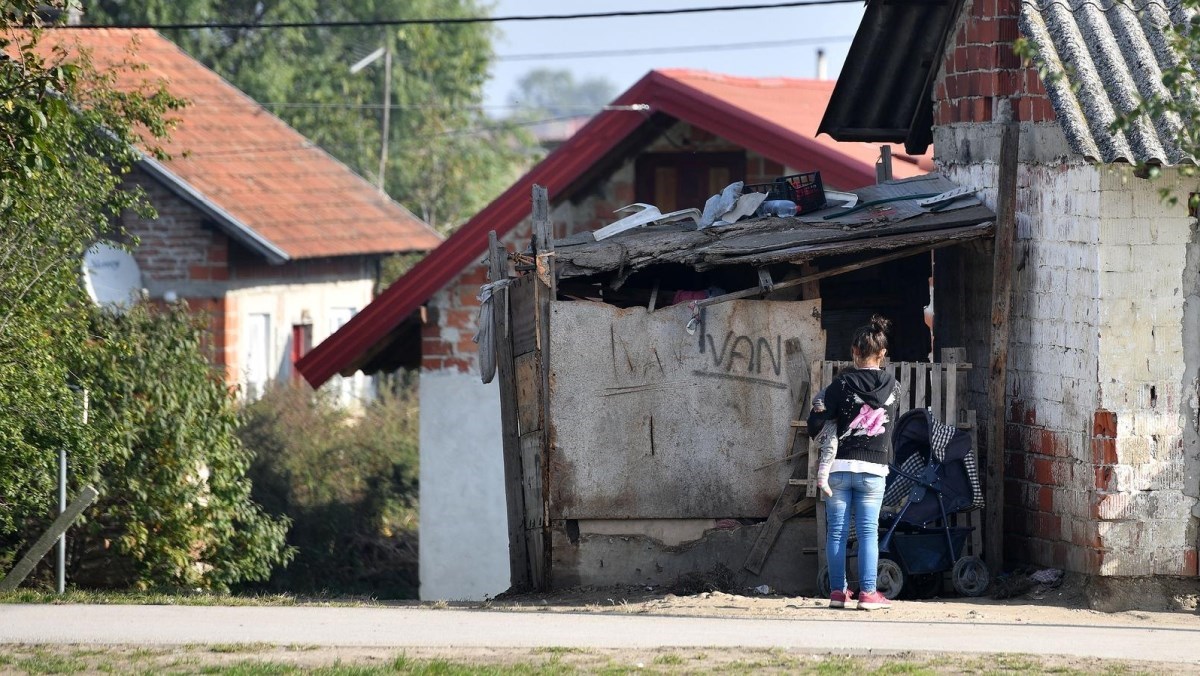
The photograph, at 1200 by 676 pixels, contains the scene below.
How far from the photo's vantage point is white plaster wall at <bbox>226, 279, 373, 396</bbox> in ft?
79.3

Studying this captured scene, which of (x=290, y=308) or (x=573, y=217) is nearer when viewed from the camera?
(x=573, y=217)

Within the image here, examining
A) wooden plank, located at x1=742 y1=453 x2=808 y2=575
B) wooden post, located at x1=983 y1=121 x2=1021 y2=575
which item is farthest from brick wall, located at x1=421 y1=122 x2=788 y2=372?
wooden plank, located at x1=742 y1=453 x2=808 y2=575

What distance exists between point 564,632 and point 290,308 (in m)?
17.7

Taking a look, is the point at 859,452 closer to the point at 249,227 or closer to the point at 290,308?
the point at 249,227

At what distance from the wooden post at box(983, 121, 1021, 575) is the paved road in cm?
123

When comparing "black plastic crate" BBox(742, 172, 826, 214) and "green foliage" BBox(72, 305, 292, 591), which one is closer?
"black plastic crate" BBox(742, 172, 826, 214)

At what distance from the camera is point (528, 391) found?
1052 centimetres

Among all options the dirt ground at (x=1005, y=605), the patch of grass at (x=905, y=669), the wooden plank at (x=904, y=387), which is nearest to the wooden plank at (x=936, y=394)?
the wooden plank at (x=904, y=387)

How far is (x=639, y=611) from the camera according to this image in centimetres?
938

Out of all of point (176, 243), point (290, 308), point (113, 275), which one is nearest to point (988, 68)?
point (176, 243)

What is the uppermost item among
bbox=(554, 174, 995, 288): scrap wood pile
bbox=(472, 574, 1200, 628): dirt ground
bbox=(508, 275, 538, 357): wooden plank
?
bbox=(554, 174, 995, 288): scrap wood pile

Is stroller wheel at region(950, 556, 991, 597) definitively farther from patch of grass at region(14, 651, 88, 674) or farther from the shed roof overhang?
patch of grass at region(14, 651, 88, 674)

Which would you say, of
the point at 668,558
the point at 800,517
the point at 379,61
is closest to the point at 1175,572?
the point at 800,517

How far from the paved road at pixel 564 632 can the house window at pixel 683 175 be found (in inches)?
305
